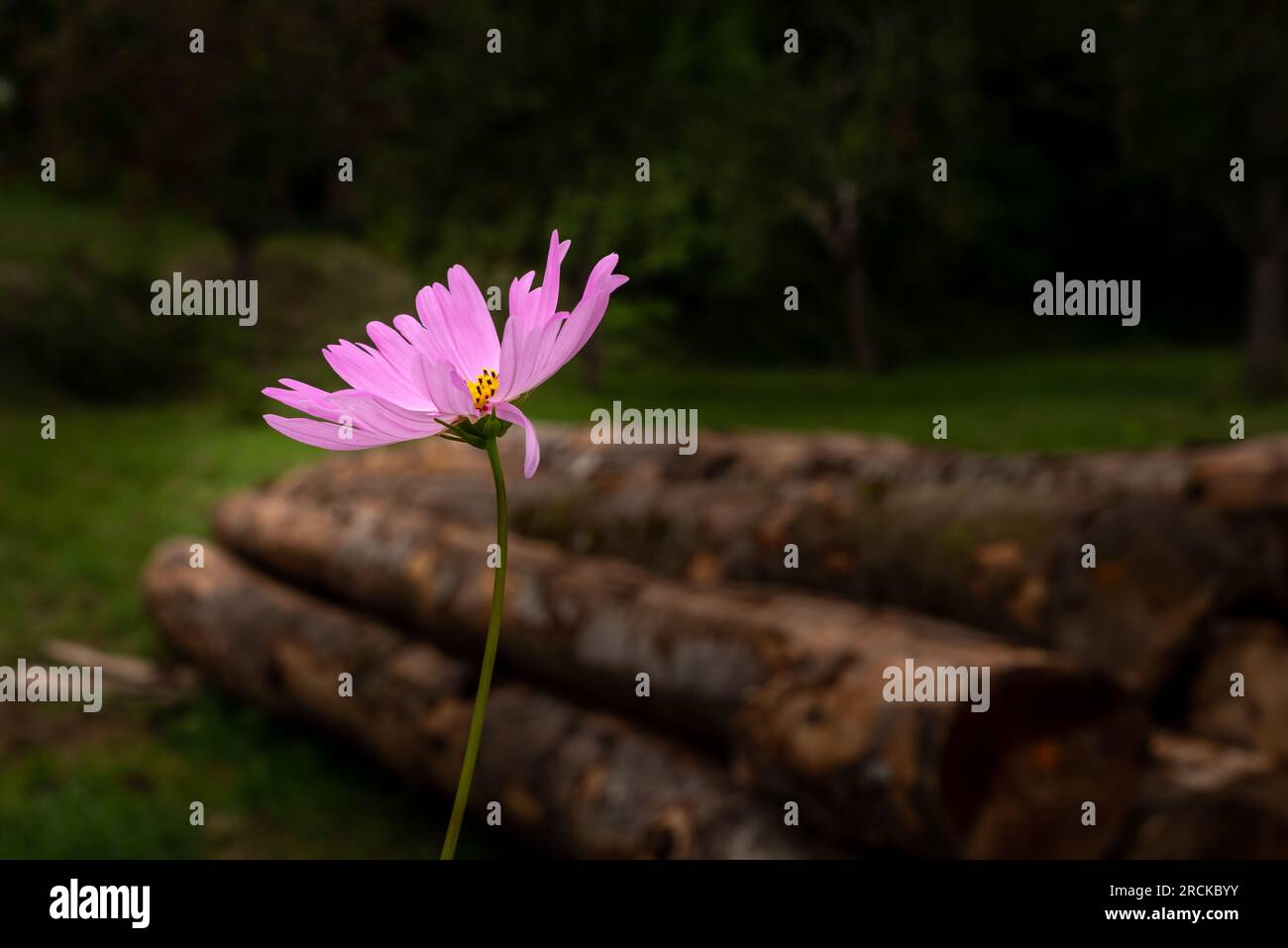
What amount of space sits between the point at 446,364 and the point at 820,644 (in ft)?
9.82

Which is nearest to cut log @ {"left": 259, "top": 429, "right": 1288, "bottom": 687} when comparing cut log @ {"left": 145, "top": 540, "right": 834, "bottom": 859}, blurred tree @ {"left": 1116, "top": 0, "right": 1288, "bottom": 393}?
cut log @ {"left": 145, "top": 540, "right": 834, "bottom": 859}

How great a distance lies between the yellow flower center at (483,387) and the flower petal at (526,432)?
2cm

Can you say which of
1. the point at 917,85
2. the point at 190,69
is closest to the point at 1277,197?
the point at 917,85

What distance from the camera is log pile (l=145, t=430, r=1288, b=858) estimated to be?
2.94 metres

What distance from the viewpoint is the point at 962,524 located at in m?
4.01

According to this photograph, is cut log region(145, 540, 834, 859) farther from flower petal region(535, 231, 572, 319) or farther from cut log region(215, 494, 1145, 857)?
flower petal region(535, 231, 572, 319)

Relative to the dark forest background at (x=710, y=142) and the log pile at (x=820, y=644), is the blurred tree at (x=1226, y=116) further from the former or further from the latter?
the log pile at (x=820, y=644)

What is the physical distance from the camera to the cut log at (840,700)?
111 inches

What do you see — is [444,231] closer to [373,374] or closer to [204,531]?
[204,531]

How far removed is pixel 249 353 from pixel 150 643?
10.5m

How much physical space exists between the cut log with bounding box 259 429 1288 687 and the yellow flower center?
10.7ft

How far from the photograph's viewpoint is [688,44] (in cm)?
2333

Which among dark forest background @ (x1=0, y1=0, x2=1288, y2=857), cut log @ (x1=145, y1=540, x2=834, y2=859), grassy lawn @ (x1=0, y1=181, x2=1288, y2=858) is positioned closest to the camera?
cut log @ (x1=145, y1=540, x2=834, y2=859)

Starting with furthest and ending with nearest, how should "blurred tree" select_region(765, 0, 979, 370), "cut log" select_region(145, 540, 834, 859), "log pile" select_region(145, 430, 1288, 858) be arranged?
"blurred tree" select_region(765, 0, 979, 370), "cut log" select_region(145, 540, 834, 859), "log pile" select_region(145, 430, 1288, 858)
